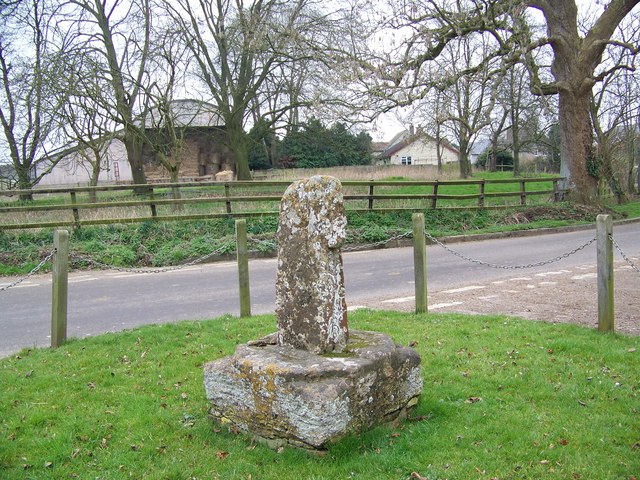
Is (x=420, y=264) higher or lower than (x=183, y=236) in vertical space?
lower

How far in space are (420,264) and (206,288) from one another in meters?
4.53

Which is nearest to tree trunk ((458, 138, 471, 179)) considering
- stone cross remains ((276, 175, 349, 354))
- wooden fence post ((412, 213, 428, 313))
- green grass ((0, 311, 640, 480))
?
wooden fence post ((412, 213, 428, 313))

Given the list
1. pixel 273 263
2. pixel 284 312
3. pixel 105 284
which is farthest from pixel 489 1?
pixel 284 312

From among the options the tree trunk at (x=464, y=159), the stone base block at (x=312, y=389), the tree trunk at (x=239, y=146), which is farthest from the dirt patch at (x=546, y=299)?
the tree trunk at (x=464, y=159)

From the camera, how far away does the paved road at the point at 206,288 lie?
26.5 feet

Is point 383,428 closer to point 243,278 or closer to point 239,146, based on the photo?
point 243,278

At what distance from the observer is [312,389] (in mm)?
3779

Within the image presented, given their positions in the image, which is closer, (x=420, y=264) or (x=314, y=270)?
(x=314, y=270)

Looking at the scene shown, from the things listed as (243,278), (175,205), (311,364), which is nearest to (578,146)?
(175,205)

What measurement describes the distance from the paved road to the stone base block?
381 centimetres

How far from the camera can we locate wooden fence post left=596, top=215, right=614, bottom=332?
6160 mm

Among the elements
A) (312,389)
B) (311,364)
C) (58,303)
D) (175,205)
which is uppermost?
(175,205)

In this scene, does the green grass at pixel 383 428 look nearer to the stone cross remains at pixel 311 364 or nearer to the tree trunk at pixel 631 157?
the stone cross remains at pixel 311 364

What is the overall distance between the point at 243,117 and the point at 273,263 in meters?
16.0
